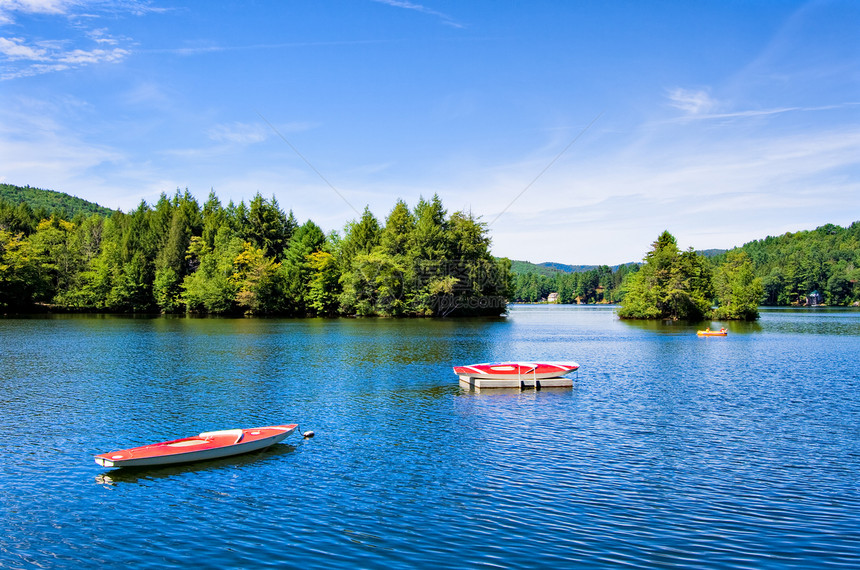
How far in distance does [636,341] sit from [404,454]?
1985 inches

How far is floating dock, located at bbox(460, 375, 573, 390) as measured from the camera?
3350cm

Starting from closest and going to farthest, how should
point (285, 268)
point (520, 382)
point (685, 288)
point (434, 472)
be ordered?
point (434, 472)
point (520, 382)
point (685, 288)
point (285, 268)

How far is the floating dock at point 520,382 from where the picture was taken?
3350 centimetres

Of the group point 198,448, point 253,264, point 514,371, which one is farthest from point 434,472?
point 253,264

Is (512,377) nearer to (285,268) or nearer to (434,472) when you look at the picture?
(434,472)

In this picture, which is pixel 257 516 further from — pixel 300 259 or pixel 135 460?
pixel 300 259

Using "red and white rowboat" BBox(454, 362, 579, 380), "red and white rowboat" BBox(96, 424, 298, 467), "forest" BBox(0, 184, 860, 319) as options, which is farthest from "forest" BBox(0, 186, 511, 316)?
"red and white rowboat" BBox(96, 424, 298, 467)

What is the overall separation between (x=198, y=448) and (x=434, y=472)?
7784mm

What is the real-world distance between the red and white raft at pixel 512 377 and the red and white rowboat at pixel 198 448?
15.1 metres

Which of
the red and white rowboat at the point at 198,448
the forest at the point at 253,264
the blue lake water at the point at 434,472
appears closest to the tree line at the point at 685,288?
the forest at the point at 253,264

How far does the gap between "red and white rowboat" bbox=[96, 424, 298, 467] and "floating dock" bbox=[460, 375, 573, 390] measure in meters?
14.9

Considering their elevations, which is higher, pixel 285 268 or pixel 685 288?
pixel 285 268

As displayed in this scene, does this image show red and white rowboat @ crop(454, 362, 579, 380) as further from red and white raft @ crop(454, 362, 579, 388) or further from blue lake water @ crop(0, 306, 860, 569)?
blue lake water @ crop(0, 306, 860, 569)

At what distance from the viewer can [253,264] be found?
10538cm
